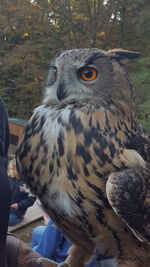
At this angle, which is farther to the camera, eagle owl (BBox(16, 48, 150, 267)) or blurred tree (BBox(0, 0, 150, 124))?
blurred tree (BBox(0, 0, 150, 124))

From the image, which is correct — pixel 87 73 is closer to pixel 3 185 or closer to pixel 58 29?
pixel 3 185

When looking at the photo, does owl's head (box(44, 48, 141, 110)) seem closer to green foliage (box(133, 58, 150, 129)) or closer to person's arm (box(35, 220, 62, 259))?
person's arm (box(35, 220, 62, 259))

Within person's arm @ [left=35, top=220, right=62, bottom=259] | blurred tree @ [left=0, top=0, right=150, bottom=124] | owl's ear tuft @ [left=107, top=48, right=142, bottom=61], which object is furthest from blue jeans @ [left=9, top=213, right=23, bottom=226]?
blurred tree @ [left=0, top=0, right=150, bottom=124]

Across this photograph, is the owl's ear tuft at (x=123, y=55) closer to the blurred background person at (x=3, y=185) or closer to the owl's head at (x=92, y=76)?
the owl's head at (x=92, y=76)

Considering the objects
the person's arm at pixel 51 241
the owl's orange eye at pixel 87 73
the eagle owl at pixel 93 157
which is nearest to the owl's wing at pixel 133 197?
the eagle owl at pixel 93 157

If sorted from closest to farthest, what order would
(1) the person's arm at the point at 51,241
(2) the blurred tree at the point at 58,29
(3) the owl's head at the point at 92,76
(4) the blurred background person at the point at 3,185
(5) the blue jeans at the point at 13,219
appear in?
(4) the blurred background person at the point at 3,185
(3) the owl's head at the point at 92,76
(1) the person's arm at the point at 51,241
(5) the blue jeans at the point at 13,219
(2) the blurred tree at the point at 58,29

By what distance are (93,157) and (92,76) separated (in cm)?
48

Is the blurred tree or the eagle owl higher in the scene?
the blurred tree

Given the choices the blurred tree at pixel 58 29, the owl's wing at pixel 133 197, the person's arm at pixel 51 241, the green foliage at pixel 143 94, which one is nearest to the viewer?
the owl's wing at pixel 133 197

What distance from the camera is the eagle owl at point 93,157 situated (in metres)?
1.52

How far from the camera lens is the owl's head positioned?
5.59 ft

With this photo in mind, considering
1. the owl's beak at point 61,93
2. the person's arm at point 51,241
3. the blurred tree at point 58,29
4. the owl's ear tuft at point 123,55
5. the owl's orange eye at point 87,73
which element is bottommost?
the person's arm at point 51,241

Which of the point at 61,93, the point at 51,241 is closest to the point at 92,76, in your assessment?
the point at 61,93

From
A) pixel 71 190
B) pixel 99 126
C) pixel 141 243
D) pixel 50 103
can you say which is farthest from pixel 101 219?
pixel 50 103
